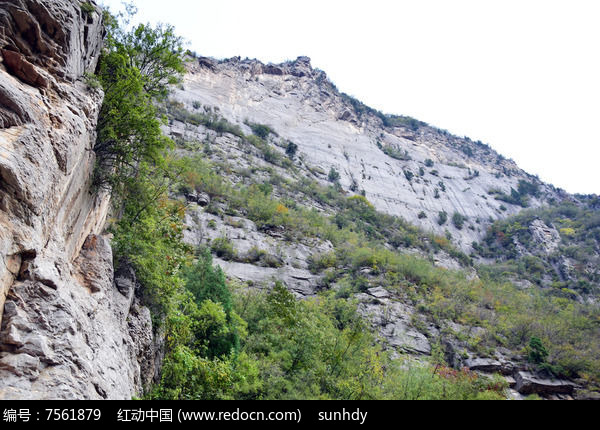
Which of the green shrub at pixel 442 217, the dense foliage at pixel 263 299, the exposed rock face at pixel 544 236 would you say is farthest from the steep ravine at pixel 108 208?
the exposed rock face at pixel 544 236

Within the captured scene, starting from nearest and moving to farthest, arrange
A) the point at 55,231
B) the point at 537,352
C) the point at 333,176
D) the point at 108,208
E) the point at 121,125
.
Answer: the point at 55,231 → the point at 121,125 → the point at 108,208 → the point at 537,352 → the point at 333,176

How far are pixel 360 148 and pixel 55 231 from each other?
77567mm

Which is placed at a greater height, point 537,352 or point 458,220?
point 458,220

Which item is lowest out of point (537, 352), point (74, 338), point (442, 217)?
point (537, 352)

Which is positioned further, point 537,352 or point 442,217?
point 442,217

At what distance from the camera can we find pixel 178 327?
13195 mm

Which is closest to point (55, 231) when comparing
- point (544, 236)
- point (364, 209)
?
point (364, 209)

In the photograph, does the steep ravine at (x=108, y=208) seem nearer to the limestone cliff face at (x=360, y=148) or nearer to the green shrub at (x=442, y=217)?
the limestone cliff face at (x=360, y=148)

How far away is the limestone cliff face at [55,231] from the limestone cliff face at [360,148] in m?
58.5

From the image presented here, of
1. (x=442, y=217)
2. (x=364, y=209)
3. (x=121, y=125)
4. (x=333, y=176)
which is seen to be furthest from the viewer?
(x=442, y=217)

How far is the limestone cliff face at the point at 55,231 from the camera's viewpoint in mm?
5352

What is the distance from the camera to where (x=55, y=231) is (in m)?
7.06

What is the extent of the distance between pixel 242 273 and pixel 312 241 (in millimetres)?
11780

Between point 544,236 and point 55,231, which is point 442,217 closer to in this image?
point 544,236
